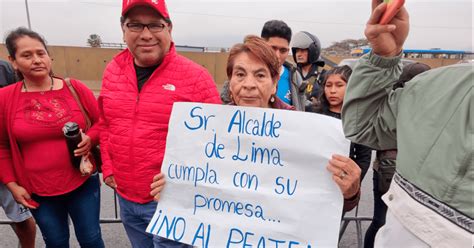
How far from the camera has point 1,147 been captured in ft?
6.34

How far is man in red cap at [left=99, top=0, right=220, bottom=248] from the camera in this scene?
159 centimetres

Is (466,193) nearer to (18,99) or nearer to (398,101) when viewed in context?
(398,101)

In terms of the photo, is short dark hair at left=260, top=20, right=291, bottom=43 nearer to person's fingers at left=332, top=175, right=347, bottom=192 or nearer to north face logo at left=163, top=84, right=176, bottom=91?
north face logo at left=163, top=84, right=176, bottom=91

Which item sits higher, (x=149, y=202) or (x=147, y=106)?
(x=147, y=106)

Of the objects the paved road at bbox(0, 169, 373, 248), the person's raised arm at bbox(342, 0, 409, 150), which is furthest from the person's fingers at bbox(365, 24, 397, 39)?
the paved road at bbox(0, 169, 373, 248)

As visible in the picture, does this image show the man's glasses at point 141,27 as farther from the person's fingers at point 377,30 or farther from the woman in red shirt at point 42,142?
the person's fingers at point 377,30

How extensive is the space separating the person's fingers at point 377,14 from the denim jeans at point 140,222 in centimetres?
138

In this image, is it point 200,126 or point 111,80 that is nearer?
point 200,126

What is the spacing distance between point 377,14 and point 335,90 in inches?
62.3

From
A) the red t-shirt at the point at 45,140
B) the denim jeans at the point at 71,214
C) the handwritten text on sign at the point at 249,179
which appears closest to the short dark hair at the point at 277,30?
the handwritten text on sign at the point at 249,179

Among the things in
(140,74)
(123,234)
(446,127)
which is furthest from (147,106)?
(123,234)

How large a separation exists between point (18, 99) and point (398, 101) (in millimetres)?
2092

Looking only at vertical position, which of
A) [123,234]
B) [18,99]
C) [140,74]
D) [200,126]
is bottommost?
[123,234]

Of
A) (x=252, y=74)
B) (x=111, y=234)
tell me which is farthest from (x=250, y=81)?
(x=111, y=234)
